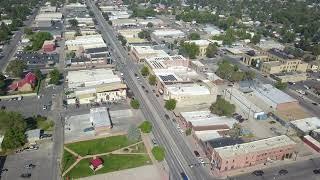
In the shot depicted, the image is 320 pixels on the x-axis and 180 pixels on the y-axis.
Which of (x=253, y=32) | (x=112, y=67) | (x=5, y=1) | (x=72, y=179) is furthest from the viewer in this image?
(x=5, y=1)

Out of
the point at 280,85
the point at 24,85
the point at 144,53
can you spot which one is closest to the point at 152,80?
the point at 144,53

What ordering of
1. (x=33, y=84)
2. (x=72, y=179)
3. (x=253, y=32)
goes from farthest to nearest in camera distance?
1. (x=253, y=32)
2. (x=33, y=84)
3. (x=72, y=179)

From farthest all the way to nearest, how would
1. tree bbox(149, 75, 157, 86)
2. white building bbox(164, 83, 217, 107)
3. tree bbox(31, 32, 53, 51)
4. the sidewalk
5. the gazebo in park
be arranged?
tree bbox(31, 32, 53, 51) < tree bbox(149, 75, 157, 86) < white building bbox(164, 83, 217, 107) < the gazebo in park < the sidewalk

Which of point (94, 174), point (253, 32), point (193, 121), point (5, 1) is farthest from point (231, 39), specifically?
point (5, 1)

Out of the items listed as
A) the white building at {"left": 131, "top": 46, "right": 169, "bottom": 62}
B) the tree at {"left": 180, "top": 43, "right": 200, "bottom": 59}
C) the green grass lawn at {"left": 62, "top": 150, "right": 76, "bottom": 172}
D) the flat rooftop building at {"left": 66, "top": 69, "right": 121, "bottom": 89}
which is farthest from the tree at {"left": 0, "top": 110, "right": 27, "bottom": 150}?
the tree at {"left": 180, "top": 43, "right": 200, "bottom": 59}

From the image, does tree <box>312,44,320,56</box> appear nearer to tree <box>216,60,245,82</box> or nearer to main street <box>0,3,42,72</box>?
tree <box>216,60,245,82</box>

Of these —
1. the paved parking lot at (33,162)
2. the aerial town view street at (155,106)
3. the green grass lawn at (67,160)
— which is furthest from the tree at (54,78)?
the green grass lawn at (67,160)

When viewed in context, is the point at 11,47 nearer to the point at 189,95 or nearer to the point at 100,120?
the point at 100,120

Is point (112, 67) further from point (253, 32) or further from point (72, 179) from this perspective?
point (253, 32)

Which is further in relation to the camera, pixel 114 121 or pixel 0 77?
pixel 0 77
